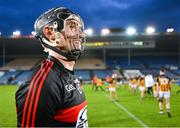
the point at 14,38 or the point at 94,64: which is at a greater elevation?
the point at 14,38

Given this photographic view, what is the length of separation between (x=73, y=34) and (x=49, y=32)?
20cm

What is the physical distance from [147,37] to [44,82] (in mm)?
64093

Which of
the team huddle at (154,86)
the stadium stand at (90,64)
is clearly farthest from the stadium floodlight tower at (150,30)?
the team huddle at (154,86)

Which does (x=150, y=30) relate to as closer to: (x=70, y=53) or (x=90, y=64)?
(x=90, y=64)

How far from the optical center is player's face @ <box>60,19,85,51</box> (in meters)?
3.09

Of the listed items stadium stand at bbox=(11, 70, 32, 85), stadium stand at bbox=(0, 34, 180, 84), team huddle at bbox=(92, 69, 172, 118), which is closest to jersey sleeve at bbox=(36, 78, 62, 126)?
team huddle at bbox=(92, 69, 172, 118)

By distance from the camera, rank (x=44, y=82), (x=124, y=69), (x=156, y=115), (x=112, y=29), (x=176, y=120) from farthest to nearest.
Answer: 1. (x=112, y=29)
2. (x=124, y=69)
3. (x=156, y=115)
4. (x=176, y=120)
5. (x=44, y=82)

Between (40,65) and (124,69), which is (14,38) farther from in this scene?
(40,65)

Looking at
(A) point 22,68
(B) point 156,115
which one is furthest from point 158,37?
(B) point 156,115

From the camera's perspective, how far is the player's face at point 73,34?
122 inches

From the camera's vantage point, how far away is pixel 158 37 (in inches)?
2618

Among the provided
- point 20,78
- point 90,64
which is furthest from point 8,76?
point 90,64

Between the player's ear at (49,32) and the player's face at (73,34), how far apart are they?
0.31 feet

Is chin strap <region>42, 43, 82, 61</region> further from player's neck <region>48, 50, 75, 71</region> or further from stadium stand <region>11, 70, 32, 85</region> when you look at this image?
stadium stand <region>11, 70, 32, 85</region>
